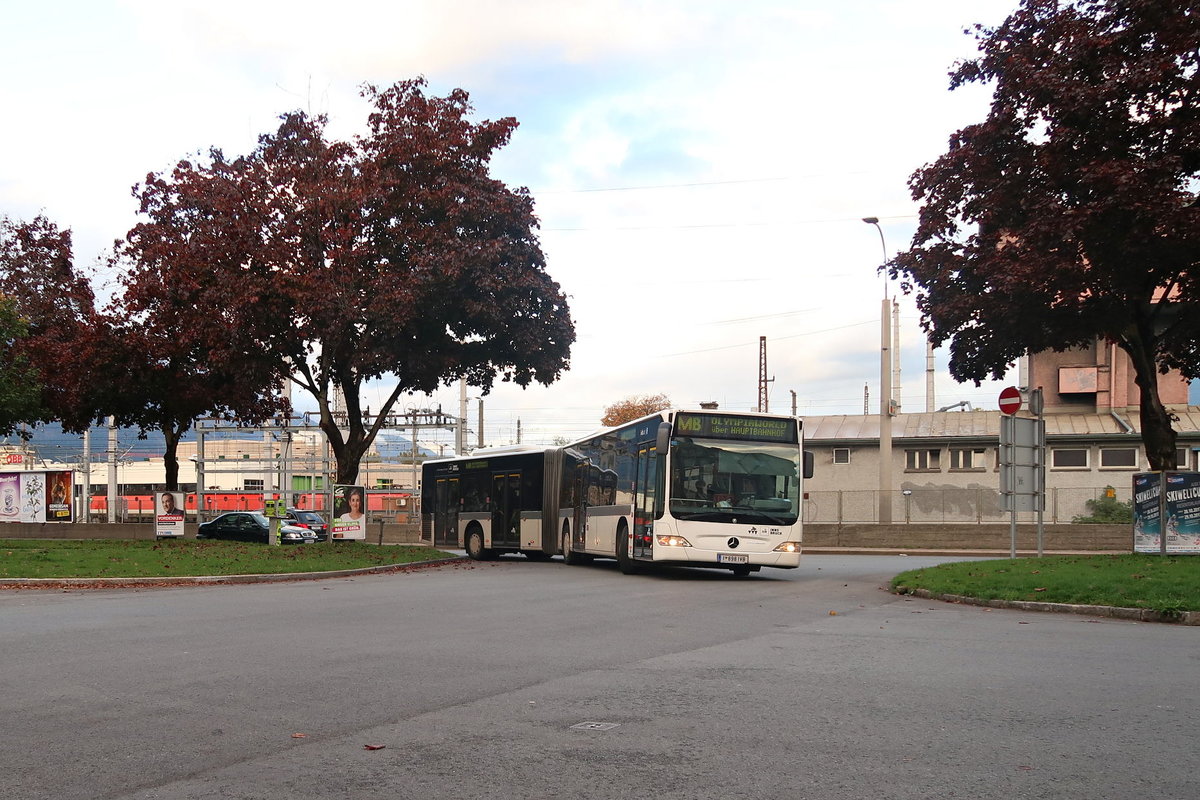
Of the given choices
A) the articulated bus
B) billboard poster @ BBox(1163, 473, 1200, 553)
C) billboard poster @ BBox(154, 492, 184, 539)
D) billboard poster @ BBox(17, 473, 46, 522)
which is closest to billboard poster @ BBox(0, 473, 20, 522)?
billboard poster @ BBox(17, 473, 46, 522)

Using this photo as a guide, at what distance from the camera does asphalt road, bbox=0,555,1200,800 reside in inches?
232

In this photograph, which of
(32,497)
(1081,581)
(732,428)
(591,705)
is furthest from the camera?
(32,497)

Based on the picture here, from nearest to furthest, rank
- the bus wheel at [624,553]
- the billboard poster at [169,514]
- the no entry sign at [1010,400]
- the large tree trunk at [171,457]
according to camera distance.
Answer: the no entry sign at [1010,400]
the bus wheel at [624,553]
the billboard poster at [169,514]
the large tree trunk at [171,457]

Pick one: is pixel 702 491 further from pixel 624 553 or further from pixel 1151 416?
pixel 1151 416

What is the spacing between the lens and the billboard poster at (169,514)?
36.1m

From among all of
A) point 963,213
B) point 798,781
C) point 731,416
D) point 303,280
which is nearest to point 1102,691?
point 798,781

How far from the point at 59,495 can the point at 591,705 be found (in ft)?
121

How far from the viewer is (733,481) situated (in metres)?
21.6

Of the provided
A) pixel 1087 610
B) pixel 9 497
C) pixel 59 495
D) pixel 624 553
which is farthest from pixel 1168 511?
pixel 9 497

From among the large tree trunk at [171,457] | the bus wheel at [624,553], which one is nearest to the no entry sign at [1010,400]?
the bus wheel at [624,553]

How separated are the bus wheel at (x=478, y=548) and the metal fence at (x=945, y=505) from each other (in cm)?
1374

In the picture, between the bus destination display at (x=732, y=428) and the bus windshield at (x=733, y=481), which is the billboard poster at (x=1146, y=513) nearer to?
the bus windshield at (x=733, y=481)

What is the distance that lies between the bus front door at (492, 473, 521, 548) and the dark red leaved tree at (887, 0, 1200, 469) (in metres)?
11.7

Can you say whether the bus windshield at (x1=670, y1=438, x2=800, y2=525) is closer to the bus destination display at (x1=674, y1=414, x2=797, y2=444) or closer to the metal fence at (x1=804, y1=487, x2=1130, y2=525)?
the bus destination display at (x1=674, y1=414, x2=797, y2=444)
